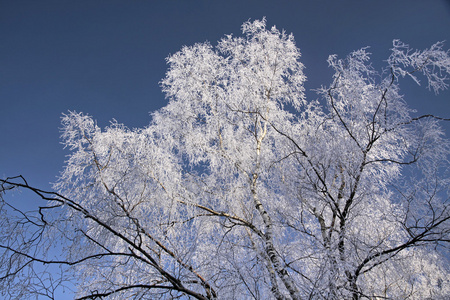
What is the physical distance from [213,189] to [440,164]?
3.14 meters

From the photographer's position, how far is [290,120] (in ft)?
18.2

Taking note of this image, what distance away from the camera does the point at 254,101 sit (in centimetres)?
486

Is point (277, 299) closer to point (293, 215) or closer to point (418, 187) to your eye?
point (293, 215)

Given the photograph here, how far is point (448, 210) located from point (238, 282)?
6.72ft

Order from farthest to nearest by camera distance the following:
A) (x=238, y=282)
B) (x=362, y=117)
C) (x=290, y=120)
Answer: (x=290, y=120), (x=362, y=117), (x=238, y=282)

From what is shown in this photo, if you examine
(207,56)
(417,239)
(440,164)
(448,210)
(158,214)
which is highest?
(207,56)

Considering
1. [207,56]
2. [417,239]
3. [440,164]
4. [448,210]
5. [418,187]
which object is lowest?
[417,239]

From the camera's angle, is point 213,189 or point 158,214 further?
point 213,189

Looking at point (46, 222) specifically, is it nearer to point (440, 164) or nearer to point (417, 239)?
point (417, 239)

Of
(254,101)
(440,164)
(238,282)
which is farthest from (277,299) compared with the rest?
(254,101)

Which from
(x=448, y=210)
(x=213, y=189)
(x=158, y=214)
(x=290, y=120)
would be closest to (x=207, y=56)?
(x=290, y=120)

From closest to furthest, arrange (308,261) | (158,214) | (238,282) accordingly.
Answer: (238,282) < (308,261) < (158,214)

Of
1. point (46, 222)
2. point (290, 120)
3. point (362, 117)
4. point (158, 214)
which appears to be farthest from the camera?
point (290, 120)

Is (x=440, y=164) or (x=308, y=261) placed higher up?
(x=440, y=164)
